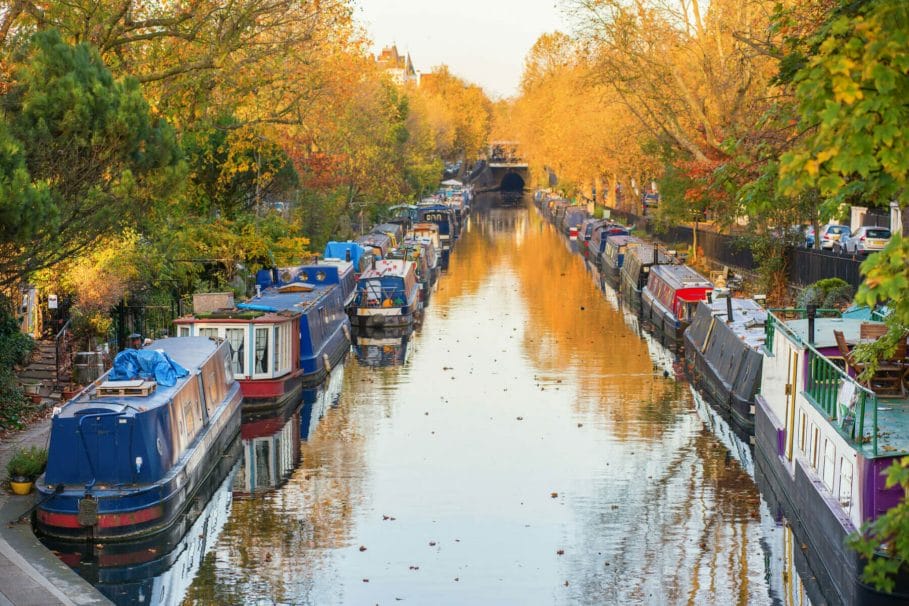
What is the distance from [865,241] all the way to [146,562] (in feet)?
139

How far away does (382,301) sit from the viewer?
50344mm

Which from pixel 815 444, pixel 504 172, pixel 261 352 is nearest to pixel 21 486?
pixel 261 352

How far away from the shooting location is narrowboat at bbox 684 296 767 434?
31.2 metres

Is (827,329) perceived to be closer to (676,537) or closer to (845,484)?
(676,537)

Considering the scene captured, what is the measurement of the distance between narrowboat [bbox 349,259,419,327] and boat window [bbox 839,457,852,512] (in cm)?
3211

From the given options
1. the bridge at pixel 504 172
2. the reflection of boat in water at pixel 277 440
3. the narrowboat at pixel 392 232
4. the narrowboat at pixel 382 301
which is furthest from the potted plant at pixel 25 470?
the bridge at pixel 504 172

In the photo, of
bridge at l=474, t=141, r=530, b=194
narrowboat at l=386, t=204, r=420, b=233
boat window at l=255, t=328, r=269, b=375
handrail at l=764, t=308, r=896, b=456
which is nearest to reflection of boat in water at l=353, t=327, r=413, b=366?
boat window at l=255, t=328, r=269, b=375

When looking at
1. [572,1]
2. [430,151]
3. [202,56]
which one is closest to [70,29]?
[202,56]

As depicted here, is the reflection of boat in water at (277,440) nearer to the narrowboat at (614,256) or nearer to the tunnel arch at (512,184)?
the narrowboat at (614,256)

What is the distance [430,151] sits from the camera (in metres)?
121

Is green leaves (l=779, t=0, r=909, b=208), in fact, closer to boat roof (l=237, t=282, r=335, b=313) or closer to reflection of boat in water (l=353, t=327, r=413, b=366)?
boat roof (l=237, t=282, r=335, b=313)

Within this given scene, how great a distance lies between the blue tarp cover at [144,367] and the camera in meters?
23.8

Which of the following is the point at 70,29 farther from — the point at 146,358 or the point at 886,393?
the point at 886,393

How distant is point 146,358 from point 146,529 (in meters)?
3.98
